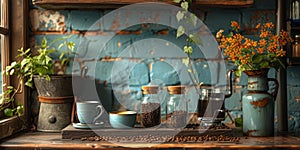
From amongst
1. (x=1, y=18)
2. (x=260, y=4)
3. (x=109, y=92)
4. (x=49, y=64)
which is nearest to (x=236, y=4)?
(x=260, y=4)

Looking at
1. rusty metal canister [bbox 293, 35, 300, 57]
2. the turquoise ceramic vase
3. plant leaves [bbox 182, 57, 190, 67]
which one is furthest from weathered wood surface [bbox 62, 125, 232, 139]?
rusty metal canister [bbox 293, 35, 300, 57]

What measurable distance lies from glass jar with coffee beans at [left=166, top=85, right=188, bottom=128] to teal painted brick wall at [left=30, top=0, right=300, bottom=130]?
0.25 metres

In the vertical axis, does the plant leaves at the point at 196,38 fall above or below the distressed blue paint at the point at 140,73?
above

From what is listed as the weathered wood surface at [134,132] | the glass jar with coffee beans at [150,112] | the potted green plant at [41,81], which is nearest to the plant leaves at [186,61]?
the glass jar with coffee beans at [150,112]

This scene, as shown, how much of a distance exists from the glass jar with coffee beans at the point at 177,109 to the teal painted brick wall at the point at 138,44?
9.8 inches

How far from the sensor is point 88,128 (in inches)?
77.0

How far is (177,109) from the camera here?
2014 millimetres

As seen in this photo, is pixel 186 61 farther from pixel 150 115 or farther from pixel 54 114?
pixel 54 114

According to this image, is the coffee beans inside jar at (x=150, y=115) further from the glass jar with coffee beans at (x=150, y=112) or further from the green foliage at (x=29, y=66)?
the green foliage at (x=29, y=66)

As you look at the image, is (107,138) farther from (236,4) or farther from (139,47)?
(236,4)

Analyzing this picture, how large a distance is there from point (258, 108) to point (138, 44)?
777 millimetres

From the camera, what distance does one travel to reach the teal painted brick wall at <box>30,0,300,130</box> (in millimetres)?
2295

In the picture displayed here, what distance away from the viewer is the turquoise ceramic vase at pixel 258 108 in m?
1.97

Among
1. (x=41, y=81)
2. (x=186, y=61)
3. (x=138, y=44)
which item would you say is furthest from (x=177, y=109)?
(x=41, y=81)
